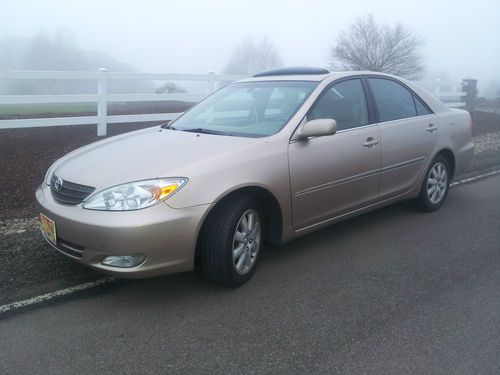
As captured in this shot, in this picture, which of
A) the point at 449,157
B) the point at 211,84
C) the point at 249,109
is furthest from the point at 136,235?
the point at 211,84

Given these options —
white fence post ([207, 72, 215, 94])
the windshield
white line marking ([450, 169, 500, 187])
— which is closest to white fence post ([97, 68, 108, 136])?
white fence post ([207, 72, 215, 94])

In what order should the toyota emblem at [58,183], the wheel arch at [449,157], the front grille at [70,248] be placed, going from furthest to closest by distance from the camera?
the wheel arch at [449,157] → the toyota emblem at [58,183] → the front grille at [70,248]

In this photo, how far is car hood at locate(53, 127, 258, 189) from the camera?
332 cm

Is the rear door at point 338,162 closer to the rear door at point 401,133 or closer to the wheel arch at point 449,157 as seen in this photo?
the rear door at point 401,133

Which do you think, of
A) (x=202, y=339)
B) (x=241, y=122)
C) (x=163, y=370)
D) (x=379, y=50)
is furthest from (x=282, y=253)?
(x=379, y=50)

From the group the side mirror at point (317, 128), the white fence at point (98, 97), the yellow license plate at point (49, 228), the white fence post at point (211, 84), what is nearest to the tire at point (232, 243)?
the side mirror at point (317, 128)

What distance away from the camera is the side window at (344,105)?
4.27m

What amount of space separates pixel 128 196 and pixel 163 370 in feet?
3.71

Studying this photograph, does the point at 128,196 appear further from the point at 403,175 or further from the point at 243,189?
the point at 403,175

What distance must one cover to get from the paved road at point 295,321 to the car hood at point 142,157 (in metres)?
0.88

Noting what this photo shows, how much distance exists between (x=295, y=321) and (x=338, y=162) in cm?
161

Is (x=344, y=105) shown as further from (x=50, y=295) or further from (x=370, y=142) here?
(x=50, y=295)

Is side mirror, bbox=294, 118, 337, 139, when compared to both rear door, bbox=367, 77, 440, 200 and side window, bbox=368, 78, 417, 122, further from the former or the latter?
side window, bbox=368, 78, 417, 122

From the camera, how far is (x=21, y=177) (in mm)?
6406
